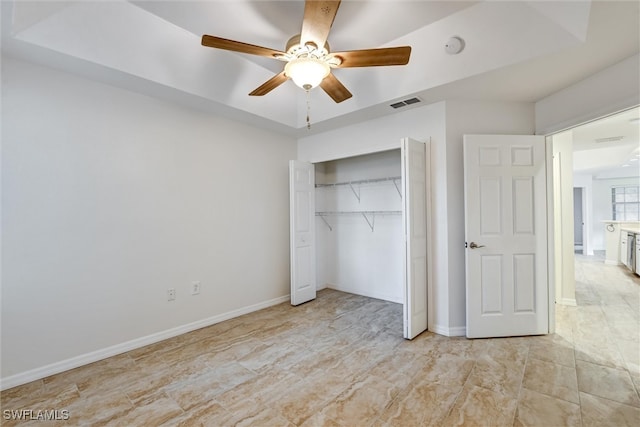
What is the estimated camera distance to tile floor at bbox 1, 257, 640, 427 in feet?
5.92

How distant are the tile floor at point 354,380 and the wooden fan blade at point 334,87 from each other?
236 cm

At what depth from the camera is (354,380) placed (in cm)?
219

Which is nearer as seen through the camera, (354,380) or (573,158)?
(354,380)

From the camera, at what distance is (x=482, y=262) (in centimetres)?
291

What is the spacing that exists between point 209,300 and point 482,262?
9.98ft

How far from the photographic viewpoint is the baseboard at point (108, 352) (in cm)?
218

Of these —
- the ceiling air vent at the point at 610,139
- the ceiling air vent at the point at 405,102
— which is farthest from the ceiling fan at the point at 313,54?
the ceiling air vent at the point at 610,139

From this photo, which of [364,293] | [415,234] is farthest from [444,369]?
[364,293]

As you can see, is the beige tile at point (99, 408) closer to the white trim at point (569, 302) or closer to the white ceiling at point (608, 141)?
the white ceiling at point (608, 141)

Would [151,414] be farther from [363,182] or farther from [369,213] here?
[363,182]

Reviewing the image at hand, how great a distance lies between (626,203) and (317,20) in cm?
1201

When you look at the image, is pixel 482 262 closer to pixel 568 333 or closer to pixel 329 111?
pixel 568 333

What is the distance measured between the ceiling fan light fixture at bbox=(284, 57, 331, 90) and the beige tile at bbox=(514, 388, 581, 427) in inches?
102

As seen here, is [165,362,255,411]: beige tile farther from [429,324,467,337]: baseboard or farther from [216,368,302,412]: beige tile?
[429,324,467,337]: baseboard
